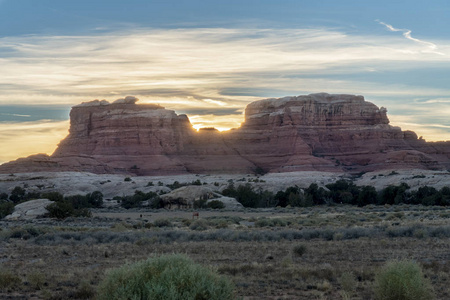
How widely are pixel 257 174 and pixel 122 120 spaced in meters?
35.0

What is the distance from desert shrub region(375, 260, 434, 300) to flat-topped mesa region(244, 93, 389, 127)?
125088mm

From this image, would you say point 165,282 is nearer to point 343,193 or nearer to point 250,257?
point 250,257

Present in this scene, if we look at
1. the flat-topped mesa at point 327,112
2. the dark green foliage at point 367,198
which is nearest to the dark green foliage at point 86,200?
the dark green foliage at point 367,198

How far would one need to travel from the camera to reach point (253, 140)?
142250 millimetres

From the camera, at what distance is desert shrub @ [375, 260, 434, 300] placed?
10.5m

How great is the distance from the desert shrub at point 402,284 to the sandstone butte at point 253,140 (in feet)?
349

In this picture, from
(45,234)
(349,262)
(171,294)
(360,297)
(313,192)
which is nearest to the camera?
(171,294)

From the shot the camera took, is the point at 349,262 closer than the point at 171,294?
No

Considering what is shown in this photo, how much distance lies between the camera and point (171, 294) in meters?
8.28

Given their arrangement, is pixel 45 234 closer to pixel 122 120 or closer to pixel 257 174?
pixel 257 174

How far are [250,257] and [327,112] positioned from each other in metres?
125

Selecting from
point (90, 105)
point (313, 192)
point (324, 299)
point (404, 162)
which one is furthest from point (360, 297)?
point (90, 105)

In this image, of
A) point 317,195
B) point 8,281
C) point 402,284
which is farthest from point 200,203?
point 402,284

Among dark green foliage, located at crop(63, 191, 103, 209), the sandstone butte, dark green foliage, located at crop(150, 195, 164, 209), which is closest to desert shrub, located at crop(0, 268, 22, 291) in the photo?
dark green foliage, located at crop(63, 191, 103, 209)
